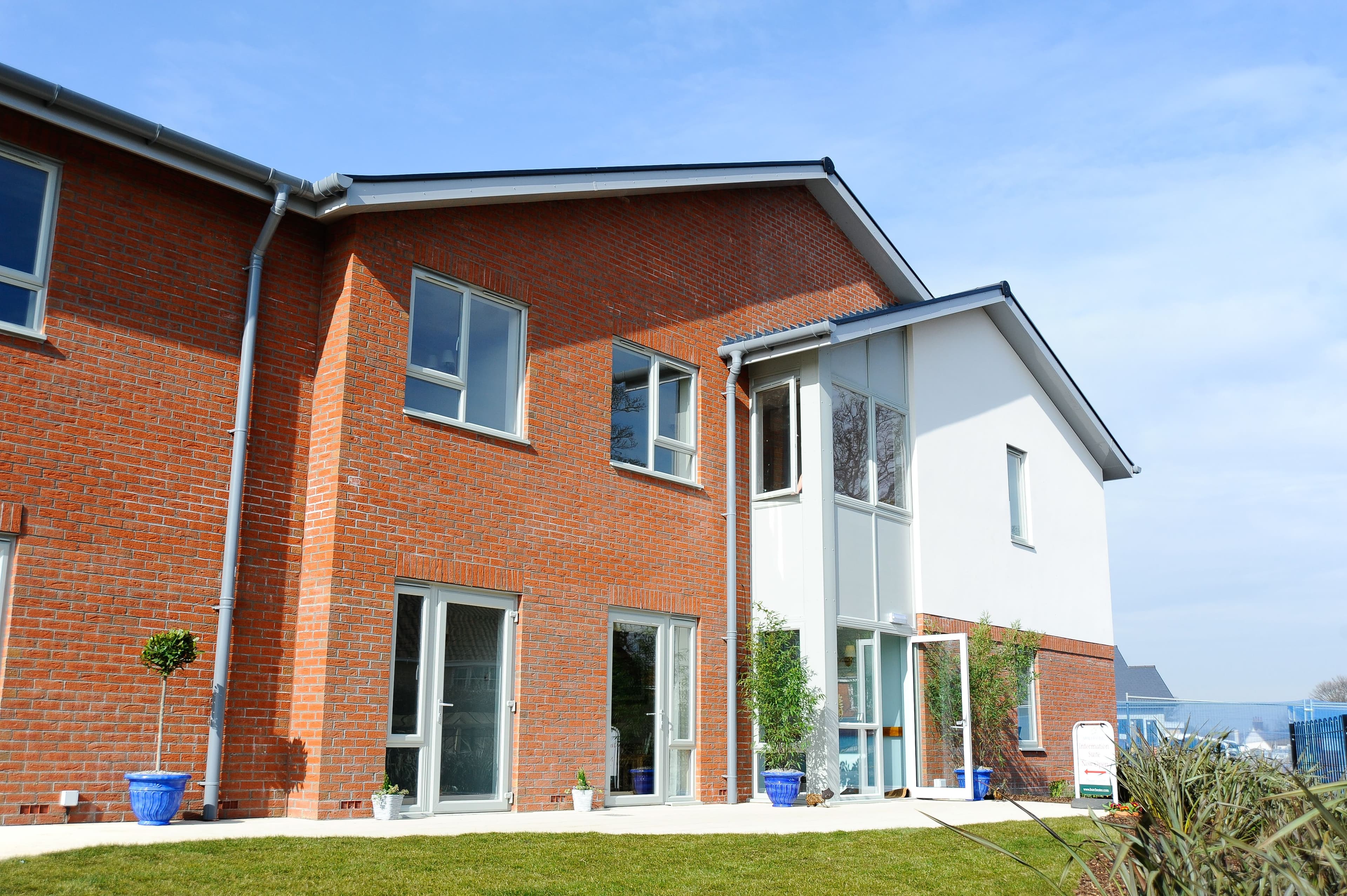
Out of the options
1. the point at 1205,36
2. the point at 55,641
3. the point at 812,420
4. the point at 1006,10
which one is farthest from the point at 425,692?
the point at 1205,36

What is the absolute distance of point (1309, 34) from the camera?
9.16m

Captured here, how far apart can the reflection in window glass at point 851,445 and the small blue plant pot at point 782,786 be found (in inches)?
139

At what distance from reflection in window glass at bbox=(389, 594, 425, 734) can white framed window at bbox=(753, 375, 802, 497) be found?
17.6 ft

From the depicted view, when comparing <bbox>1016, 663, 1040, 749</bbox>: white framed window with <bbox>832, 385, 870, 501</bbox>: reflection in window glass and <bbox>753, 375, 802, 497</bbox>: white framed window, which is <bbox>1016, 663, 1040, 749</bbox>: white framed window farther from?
<bbox>753, 375, 802, 497</bbox>: white framed window

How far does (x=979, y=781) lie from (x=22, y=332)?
1216cm

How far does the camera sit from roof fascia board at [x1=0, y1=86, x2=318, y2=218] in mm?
8727

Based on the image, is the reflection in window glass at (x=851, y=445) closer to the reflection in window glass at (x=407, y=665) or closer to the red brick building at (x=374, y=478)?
the red brick building at (x=374, y=478)

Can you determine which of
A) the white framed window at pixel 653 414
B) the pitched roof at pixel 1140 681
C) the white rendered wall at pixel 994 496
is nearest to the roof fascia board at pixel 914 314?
the white rendered wall at pixel 994 496

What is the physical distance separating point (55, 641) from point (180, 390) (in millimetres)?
2233

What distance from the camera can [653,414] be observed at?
44.9ft

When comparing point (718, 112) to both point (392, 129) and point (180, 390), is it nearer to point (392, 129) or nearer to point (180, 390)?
point (392, 129)

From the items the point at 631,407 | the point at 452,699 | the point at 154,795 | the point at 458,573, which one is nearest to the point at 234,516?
the point at 458,573

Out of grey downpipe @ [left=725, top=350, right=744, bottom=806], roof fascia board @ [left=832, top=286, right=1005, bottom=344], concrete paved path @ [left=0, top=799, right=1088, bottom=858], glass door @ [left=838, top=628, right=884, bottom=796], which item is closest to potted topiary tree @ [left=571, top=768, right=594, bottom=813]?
concrete paved path @ [left=0, top=799, right=1088, bottom=858]

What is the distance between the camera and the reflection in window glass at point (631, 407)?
13211mm
